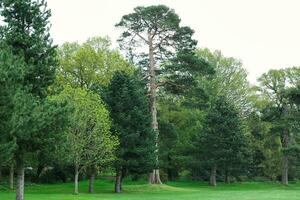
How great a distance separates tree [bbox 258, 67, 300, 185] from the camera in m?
65.9

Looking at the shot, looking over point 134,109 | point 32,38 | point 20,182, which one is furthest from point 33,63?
point 134,109

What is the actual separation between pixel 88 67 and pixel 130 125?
1500 centimetres

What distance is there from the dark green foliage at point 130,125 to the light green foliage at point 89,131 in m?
2.45

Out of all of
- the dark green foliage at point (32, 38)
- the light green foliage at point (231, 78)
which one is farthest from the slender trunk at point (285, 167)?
the dark green foliage at point (32, 38)

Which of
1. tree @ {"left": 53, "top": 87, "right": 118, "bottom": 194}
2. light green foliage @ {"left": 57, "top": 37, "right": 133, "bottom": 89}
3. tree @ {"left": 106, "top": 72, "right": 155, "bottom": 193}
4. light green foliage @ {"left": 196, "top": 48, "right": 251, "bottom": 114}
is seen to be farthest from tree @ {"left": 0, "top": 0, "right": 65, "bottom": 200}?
light green foliage @ {"left": 196, "top": 48, "right": 251, "bottom": 114}

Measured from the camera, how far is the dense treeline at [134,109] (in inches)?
1055

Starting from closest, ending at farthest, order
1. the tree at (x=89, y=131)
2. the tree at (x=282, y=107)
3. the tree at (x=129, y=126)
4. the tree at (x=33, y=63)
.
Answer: the tree at (x=33, y=63) → the tree at (x=89, y=131) → the tree at (x=129, y=126) → the tree at (x=282, y=107)

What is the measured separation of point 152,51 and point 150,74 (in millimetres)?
2356

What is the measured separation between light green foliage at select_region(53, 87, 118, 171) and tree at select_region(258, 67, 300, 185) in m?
27.3

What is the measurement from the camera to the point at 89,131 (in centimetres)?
4228

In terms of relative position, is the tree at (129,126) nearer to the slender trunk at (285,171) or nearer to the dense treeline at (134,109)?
the dense treeline at (134,109)

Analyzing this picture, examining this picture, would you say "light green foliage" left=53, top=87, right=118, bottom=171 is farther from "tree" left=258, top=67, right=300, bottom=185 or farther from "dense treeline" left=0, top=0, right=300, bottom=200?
"tree" left=258, top=67, right=300, bottom=185

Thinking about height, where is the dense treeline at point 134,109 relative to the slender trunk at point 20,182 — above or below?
above

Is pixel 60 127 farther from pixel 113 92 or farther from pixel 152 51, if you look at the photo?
pixel 152 51
